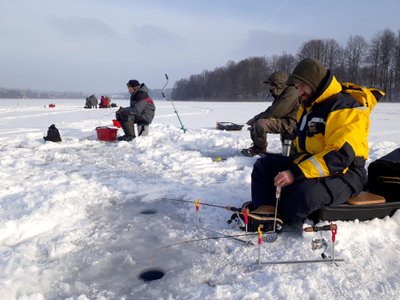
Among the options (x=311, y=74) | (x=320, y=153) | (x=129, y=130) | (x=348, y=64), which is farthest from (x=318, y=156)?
(x=348, y=64)

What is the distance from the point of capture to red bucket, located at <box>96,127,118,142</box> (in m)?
8.30

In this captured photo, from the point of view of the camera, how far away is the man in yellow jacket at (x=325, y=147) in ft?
8.49

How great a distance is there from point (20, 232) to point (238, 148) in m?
4.76

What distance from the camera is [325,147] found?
2.71m

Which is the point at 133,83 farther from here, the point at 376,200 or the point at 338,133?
the point at 376,200

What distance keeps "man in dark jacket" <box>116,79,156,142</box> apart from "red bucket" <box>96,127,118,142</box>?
0.22 meters

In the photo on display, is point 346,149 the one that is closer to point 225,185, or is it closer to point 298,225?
point 298,225

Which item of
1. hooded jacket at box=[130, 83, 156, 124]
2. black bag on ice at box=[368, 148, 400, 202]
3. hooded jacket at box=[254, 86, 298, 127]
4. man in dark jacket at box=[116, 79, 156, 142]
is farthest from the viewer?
hooded jacket at box=[130, 83, 156, 124]

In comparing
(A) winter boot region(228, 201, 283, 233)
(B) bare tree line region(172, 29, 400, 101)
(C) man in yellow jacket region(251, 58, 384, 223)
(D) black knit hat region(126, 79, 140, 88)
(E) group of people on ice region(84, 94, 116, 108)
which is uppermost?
(B) bare tree line region(172, 29, 400, 101)

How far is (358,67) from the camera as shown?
55.1 metres

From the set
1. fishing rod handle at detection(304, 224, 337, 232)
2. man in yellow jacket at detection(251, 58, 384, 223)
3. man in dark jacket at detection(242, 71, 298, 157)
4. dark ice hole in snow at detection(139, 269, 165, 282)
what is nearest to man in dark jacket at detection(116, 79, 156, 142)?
man in dark jacket at detection(242, 71, 298, 157)

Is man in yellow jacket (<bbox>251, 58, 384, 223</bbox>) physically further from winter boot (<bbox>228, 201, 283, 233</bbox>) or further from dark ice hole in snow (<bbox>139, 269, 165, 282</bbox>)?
dark ice hole in snow (<bbox>139, 269, 165, 282</bbox>)

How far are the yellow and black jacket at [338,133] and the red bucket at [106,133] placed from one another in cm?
625

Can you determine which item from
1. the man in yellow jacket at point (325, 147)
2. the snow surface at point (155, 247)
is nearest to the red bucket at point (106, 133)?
the snow surface at point (155, 247)
